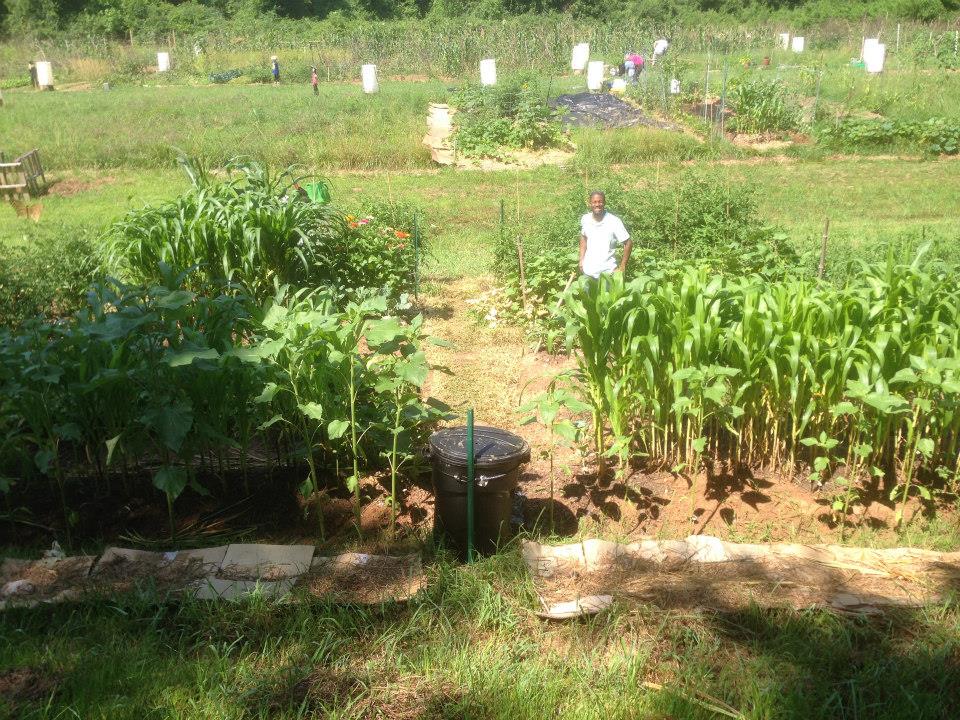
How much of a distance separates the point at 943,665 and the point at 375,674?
2017mm

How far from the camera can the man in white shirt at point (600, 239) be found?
7383 mm

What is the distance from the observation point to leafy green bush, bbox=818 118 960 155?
18.2 m

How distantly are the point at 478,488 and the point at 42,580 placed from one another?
1.89 metres

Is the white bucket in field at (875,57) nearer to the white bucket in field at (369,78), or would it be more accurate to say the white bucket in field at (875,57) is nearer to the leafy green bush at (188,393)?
the white bucket in field at (369,78)

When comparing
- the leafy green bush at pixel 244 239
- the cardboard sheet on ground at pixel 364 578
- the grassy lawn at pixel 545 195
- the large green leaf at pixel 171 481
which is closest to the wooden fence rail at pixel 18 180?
the grassy lawn at pixel 545 195

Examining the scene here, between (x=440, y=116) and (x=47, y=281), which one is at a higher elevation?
(x=440, y=116)

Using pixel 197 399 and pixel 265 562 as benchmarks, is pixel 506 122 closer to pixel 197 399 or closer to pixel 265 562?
pixel 197 399

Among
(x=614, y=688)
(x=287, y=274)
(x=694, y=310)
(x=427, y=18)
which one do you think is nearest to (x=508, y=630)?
(x=614, y=688)

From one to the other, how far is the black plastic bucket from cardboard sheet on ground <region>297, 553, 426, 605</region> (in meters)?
0.33

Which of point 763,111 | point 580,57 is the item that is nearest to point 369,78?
point 580,57

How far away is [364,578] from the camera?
12.5 ft

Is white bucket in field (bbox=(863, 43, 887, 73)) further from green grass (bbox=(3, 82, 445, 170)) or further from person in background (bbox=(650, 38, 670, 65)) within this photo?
green grass (bbox=(3, 82, 445, 170))

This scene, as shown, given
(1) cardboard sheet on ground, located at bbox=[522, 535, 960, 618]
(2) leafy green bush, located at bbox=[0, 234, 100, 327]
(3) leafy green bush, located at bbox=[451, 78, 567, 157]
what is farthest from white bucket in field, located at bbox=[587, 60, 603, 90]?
(1) cardboard sheet on ground, located at bbox=[522, 535, 960, 618]

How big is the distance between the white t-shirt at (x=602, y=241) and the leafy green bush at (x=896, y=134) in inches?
527
